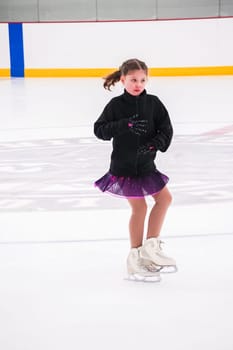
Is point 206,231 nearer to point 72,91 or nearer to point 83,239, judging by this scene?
point 83,239

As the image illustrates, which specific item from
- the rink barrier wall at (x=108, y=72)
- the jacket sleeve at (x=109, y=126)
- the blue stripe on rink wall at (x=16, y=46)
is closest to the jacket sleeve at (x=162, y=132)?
the jacket sleeve at (x=109, y=126)

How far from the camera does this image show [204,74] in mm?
11250

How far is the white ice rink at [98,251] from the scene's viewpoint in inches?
63.2

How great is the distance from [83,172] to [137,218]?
1.61 meters

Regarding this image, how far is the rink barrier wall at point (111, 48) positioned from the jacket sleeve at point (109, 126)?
30.8 feet

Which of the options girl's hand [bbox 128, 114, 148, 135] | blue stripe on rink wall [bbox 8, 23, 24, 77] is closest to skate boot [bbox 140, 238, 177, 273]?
girl's hand [bbox 128, 114, 148, 135]

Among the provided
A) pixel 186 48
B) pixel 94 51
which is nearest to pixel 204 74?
pixel 186 48

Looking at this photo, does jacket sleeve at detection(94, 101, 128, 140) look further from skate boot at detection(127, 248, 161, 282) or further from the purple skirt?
skate boot at detection(127, 248, 161, 282)

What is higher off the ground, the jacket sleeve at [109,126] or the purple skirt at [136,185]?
the jacket sleeve at [109,126]

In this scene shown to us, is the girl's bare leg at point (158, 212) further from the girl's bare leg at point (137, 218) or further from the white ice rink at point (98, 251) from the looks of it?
the white ice rink at point (98, 251)

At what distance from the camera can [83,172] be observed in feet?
12.1

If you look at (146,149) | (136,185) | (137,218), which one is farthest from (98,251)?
(146,149)

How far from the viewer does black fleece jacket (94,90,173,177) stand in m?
2.01

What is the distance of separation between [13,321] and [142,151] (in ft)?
2.30
